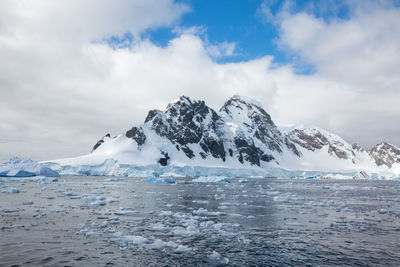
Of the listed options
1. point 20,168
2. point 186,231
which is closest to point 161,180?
point 20,168

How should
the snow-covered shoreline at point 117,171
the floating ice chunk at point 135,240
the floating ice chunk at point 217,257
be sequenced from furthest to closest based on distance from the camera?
the snow-covered shoreline at point 117,171 → the floating ice chunk at point 135,240 → the floating ice chunk at point 217,257

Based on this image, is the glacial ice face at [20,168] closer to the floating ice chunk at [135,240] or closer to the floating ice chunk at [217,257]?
the floating ice chunk at [135,240]

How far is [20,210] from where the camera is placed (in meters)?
23.2

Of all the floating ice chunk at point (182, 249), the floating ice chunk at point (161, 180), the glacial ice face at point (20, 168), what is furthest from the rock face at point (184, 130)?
the floating ice chunk at point (182, 249)

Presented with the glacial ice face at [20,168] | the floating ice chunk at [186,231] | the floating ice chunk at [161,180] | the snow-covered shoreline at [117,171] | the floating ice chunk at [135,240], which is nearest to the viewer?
the floating ice chunk at [135,240]

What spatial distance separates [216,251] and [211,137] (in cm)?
18185

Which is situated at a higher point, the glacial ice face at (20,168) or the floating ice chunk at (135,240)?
the glacial ice face at (20,168)

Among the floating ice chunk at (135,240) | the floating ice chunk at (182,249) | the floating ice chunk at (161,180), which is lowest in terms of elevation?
the floating ice chunk at (182,249)

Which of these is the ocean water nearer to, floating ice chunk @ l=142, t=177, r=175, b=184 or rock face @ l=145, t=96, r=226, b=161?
floating ice chunk @ l=142, t=177, r=175, b=184

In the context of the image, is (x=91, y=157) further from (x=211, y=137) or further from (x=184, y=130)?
(x=211, y=137)

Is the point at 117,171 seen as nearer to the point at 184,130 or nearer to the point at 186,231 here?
the point at 184,130

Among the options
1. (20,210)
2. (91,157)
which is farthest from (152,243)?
(91,157)

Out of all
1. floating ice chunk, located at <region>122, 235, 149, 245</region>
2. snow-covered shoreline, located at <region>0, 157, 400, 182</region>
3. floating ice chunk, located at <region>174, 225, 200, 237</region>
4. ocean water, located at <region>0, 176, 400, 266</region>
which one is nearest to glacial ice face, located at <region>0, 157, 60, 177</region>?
snow-covered shoreline, located at <region>0, 157, 400, 182</region>

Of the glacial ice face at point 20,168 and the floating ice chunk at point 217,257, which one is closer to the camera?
the floating ice chunk at point 217,257
